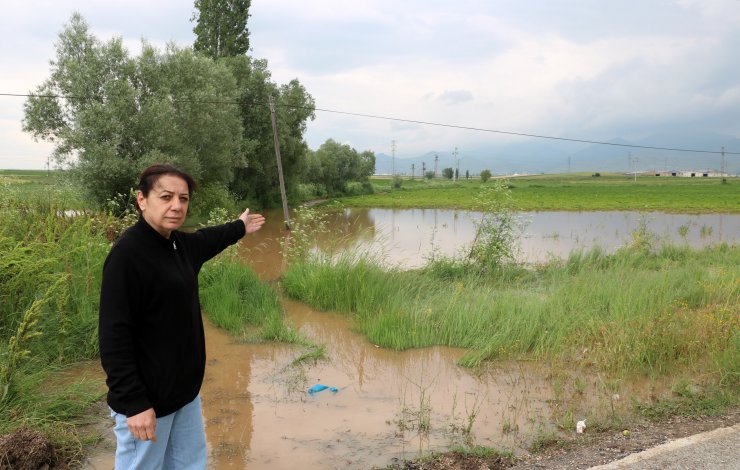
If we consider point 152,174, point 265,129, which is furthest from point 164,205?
point 265,129

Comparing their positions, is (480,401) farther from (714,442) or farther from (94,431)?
(94,431)

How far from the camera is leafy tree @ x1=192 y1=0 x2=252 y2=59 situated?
29158mm

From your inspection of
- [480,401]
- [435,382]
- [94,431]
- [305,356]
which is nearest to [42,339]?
[94,431]

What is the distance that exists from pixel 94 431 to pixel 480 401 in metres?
3.42

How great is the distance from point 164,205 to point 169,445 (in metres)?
1.12

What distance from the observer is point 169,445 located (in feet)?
8.36

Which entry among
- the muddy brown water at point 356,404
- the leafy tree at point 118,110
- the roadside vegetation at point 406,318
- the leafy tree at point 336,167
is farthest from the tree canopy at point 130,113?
the leafy tree at point 336,167

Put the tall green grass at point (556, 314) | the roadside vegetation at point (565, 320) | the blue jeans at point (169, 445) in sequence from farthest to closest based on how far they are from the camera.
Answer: the tall green grass at point (556, 314), the roadside vegetation at point (565, 320), the blue jeans at point (169, 445)

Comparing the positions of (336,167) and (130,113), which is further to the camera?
(336,167)

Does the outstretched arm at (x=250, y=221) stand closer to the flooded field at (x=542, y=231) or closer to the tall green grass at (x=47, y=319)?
the tall green grass at (x=47, y=319)

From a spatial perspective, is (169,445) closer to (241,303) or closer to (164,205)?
(164,205)

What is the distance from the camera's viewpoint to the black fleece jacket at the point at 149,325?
2164 mm

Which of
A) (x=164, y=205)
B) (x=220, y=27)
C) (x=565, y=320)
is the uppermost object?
(x=220, y=27)

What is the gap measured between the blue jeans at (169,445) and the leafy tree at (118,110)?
61.1ft
